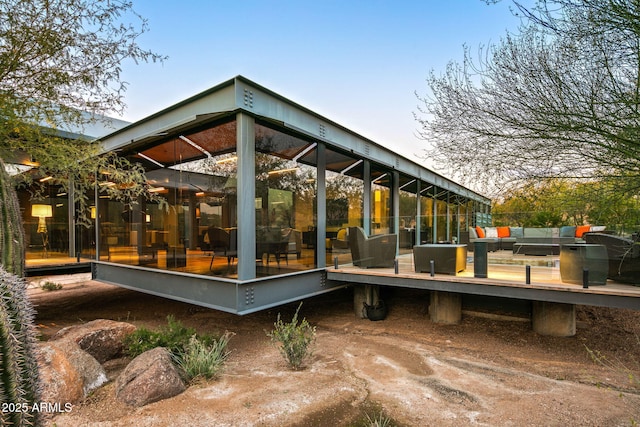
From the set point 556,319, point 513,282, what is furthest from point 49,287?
point 556,319

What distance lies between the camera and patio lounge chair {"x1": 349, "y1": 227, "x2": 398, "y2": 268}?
242 inches

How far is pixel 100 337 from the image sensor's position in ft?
13.7

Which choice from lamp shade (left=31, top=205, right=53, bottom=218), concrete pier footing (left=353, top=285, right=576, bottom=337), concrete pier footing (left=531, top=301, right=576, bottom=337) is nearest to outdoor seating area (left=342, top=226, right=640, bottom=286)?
concrete pier footing (left=353, top=285, right=576, bottom=337)

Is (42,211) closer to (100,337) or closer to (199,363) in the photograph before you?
(100,337)

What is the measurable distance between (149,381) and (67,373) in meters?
0.81

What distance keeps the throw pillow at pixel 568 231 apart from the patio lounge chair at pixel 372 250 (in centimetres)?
264

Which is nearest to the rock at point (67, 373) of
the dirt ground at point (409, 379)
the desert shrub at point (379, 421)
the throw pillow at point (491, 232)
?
the dirt ground at point (409, 379)

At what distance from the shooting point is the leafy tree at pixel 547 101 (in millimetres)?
3023

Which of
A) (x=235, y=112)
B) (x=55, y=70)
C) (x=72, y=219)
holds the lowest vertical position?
(x=72, y=219)

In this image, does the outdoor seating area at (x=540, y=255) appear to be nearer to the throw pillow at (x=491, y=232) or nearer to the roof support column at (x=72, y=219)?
the throw pillow at (x=491, y=232)

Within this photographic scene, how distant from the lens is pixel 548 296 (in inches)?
169

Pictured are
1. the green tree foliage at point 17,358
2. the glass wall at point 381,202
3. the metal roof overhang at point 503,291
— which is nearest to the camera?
the green tree foliage at point 17,358

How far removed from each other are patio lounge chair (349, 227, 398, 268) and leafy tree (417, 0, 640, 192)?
86.2 inches

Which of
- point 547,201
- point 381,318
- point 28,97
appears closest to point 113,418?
point 28,97
